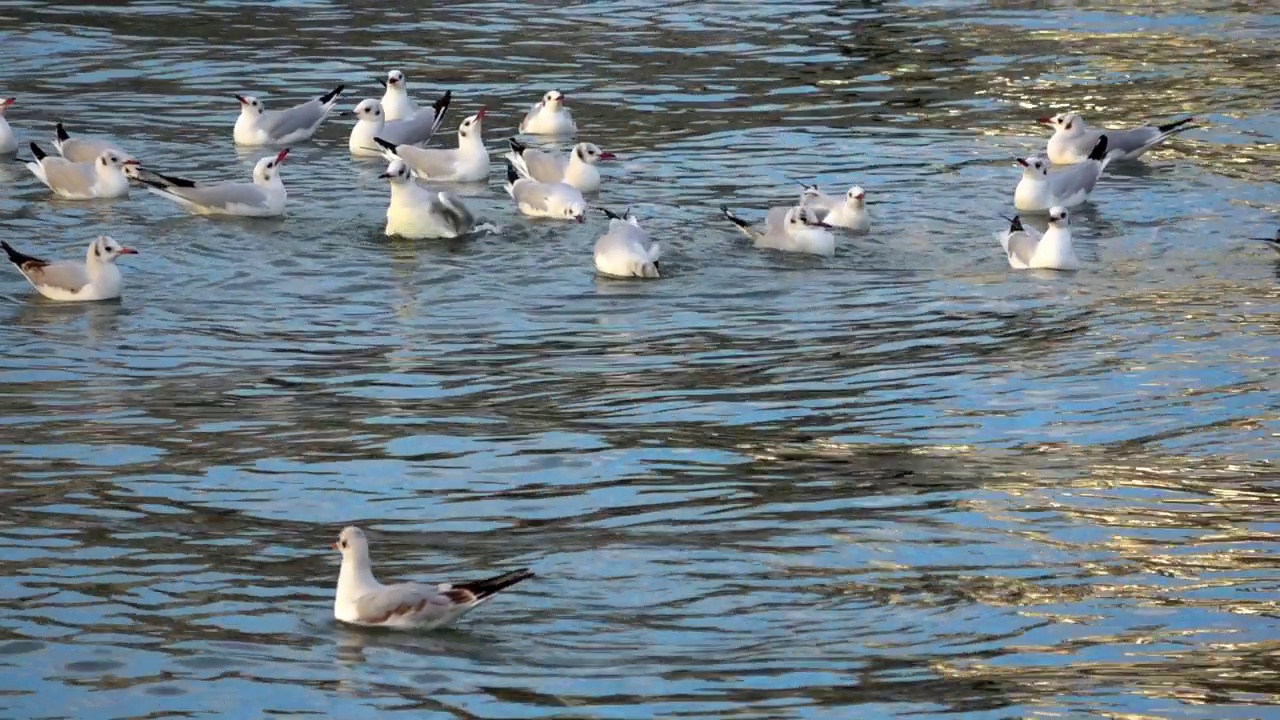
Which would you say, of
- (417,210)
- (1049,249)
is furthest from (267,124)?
(1049,249)

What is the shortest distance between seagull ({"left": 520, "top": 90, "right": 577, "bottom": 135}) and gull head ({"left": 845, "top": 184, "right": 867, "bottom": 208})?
214 inches

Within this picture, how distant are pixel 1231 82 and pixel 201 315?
1526 cm

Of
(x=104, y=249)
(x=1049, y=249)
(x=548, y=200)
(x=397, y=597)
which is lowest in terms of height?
(x=397, y=597)

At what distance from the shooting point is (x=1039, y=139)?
23359 millimetres

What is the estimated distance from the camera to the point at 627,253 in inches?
653

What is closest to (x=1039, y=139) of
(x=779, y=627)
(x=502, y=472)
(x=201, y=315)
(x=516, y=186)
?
(x=516, y=186)

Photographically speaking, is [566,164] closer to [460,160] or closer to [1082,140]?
[460,160]

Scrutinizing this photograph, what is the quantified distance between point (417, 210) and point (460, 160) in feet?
10.1

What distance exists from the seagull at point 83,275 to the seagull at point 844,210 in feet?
18.8

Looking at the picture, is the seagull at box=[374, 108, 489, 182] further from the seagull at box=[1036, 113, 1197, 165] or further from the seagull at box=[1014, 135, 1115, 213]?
the seagull at box=[1036, 113, 1197, 165]

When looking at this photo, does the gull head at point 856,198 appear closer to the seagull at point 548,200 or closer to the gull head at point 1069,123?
the seagull at point 548,200

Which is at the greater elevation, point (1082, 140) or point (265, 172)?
point (1082, 140)

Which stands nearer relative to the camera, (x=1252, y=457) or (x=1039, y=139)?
(x=1252, y=457)

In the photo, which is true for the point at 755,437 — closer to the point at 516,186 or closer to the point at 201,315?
the point at 201,315
